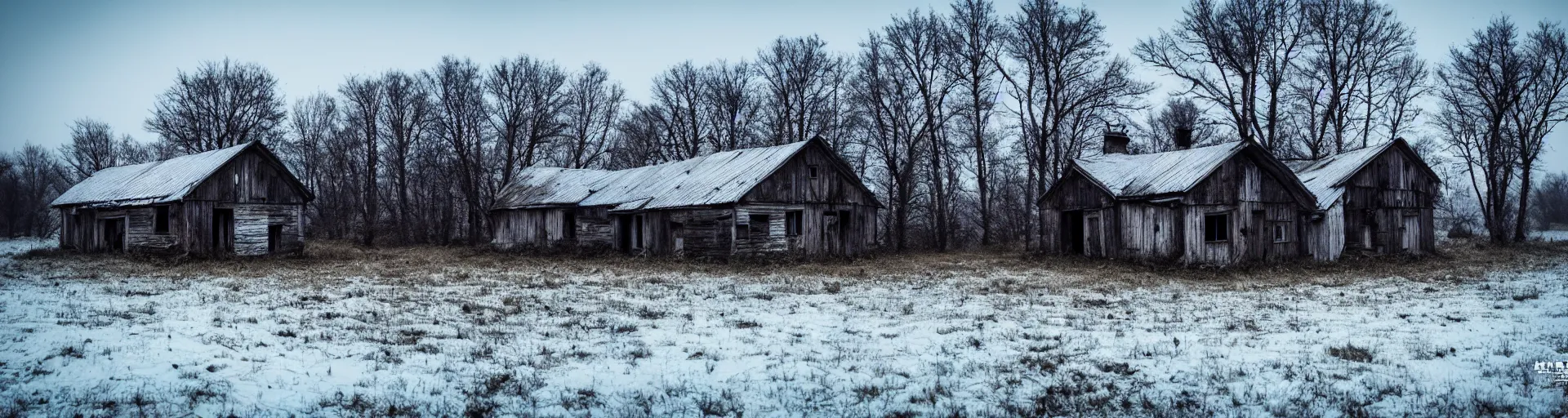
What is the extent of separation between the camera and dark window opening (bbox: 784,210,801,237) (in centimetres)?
2723

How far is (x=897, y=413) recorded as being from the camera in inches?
282

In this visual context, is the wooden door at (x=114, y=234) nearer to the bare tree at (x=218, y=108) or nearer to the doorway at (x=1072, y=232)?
the bare tree at (x=218, y=108)

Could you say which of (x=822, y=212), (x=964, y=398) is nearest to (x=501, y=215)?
(x=822, y=212)

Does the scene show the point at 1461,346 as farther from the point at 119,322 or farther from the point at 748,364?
the point at 119,322

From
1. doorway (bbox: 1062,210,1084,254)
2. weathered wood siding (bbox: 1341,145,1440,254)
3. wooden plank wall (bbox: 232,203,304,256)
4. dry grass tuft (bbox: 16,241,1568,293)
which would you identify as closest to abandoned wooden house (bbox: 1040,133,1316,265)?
dry grass tuft (bbox: 16,241,1568,293)

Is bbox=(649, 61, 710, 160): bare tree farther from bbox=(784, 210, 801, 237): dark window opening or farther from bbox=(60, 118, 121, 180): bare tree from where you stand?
bbox=(60, 118, 121, 180): bare tree

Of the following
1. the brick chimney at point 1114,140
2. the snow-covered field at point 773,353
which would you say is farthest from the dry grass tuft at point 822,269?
the brick chimney at point 1114,140

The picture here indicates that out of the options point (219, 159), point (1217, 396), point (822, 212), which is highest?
point (219, 159)

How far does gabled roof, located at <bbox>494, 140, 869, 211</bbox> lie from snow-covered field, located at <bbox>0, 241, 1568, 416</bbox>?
11056 millimetres

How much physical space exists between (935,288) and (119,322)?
13525mm

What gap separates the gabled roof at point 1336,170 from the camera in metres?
26.0

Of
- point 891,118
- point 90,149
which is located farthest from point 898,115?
point 90,149

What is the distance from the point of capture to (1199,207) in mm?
22922

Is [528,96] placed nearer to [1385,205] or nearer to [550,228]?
[550,228]
